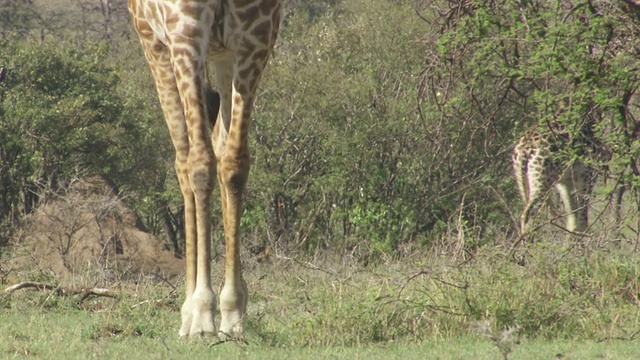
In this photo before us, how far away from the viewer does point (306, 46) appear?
15102mm

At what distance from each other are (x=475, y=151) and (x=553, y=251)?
6667 mm

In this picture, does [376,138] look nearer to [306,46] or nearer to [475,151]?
[475,151]

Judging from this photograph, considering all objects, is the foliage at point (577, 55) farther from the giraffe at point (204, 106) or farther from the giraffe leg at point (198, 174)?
the giraffe leg at point (198, 174)

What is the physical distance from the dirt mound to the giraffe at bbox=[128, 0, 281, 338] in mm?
5158

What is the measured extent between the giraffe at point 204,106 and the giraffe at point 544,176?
4.89 metres

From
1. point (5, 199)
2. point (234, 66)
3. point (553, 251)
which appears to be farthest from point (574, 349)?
point (5, 199)

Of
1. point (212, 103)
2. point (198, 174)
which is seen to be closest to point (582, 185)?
point (212, 103)

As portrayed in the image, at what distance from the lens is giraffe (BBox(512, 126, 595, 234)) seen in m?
9.88

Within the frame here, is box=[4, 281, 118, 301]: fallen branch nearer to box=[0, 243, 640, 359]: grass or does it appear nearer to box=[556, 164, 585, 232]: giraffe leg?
box=[0, 243, 640, 359]: grass

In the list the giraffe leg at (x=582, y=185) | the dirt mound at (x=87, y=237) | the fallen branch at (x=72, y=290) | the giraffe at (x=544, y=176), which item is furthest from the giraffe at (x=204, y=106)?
the dirt mound at (x=87, y=237)

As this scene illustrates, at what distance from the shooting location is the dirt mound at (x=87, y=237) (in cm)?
1105

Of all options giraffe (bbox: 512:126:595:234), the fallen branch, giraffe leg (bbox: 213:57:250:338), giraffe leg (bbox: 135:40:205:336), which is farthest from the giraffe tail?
giraffe (bbox: 512:126:595:234)

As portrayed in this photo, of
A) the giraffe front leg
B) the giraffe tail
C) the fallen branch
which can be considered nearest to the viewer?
the giraffe front leg

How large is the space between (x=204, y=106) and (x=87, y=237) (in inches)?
285
